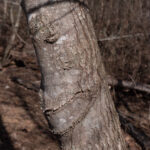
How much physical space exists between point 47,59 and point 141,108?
2864mm

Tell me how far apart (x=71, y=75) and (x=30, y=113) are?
207 centimetres

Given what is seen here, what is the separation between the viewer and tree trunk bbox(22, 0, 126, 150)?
1.11 m

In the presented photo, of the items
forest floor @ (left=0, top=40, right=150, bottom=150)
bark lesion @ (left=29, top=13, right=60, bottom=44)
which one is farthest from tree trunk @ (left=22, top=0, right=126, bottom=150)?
forest floor @ (left=0, top=40, right=150, bottom=150)

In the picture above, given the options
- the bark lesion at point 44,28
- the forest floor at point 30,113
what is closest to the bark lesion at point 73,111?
the bark lesion at point 44,28

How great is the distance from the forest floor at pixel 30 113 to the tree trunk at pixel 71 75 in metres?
1.38

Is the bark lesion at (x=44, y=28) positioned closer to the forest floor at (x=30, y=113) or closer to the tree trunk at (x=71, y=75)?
the tree trunk at (x=71, y=75)

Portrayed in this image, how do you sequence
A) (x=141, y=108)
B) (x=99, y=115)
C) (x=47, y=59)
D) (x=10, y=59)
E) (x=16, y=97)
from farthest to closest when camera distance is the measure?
(x=10, y=59)
(x=141, y=108)
(x=16, y=97)
(x=99, y=115)
(x=47, y=59)

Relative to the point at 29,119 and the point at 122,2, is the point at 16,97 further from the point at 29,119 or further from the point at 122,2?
the point at 122,2

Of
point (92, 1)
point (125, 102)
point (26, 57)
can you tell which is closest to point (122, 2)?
point (92, 1)

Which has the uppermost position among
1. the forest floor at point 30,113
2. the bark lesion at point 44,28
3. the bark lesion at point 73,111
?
the bark lesion at point 44,28

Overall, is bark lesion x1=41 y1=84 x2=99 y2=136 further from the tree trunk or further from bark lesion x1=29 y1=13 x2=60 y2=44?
bark lesion x1=29 y1=13 x2=60 y2=44

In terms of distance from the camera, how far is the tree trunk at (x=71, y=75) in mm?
1107

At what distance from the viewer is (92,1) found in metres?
3.86

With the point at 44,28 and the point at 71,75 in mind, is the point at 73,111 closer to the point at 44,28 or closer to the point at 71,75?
the point at 71,75
